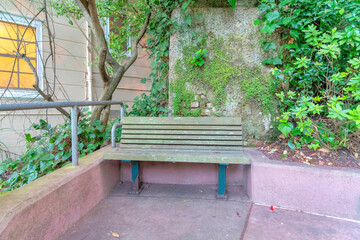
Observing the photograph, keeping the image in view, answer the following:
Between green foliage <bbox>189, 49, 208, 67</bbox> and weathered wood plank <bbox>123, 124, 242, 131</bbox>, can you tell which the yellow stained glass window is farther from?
green foliage <bbox>189, 49, 208, 67</bbox>

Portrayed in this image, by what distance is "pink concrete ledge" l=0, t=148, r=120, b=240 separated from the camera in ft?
4.25

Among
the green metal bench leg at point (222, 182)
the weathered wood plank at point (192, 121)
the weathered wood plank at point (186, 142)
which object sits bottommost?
the green metal bench leg at point (222, 182)

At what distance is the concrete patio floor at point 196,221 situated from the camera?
1760mm

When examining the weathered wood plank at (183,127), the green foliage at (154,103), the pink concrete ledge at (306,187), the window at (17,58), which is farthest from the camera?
the window at (17,58)

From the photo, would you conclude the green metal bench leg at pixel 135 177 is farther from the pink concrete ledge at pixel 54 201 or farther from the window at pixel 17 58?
the window at pixel 17 58

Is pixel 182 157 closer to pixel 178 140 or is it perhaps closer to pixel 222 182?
pixel 178 140

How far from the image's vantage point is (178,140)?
2508mm

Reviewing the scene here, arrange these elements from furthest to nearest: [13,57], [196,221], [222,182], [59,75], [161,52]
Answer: [59,75] < [13,57] < [161,52] < [222,182] < [196,221]

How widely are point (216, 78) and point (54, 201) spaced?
2.27 metres

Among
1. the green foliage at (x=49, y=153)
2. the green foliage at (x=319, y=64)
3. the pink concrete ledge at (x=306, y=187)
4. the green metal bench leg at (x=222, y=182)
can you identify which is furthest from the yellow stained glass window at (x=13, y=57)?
the pink concrete ledge at (x=306, y=187)

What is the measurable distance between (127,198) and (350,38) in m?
2.67

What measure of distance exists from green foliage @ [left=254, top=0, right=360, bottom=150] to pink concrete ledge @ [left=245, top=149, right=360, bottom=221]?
1.12 ft

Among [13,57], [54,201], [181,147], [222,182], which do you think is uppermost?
[13,57]

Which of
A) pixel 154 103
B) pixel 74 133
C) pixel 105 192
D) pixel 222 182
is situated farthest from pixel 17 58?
pixel 222 182
